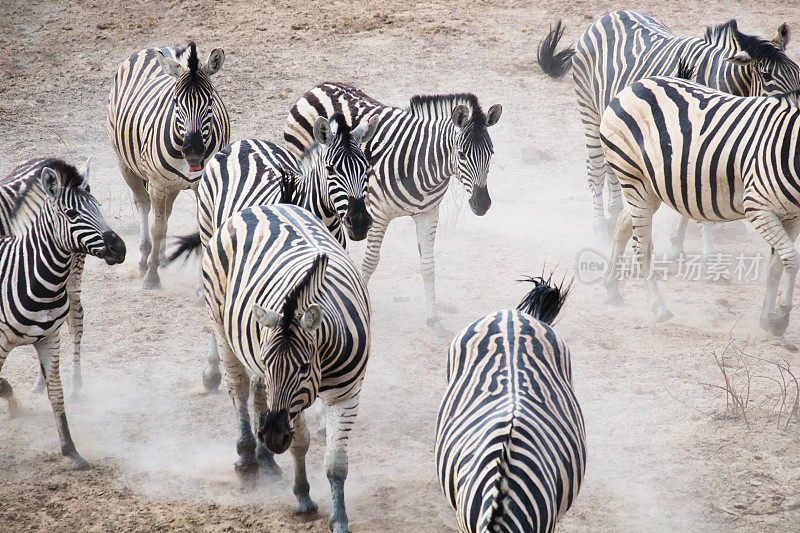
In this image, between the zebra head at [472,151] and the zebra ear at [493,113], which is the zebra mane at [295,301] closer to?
the zebra head at [472,151]

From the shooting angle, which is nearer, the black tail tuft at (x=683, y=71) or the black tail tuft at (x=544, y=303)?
the black tail tuft at (x=544, y=303)

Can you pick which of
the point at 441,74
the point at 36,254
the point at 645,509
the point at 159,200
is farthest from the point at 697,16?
the point at 36,254

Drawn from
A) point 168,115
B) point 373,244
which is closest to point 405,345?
point 373,244

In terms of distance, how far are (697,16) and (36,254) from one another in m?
13.0

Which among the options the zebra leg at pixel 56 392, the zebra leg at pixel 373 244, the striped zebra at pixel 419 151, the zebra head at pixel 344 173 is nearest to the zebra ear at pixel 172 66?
the striped zebra at pixel 419 151

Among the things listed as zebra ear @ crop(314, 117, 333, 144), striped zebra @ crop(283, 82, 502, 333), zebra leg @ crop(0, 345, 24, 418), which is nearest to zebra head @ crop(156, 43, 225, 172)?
striped zebra @ crop(283, 82, 502, 333)

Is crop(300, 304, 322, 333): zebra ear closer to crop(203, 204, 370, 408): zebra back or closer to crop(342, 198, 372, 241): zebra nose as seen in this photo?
crop(203, 204, 370, 408): zebra back

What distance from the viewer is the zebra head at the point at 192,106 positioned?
7.45 metres

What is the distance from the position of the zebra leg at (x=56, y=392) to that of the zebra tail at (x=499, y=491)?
3505 mm

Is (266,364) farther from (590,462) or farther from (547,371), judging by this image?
(590,462)

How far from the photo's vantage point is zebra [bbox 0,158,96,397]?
556 centimetres

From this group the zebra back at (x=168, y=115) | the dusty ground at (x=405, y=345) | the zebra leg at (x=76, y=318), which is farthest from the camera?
the zebra back at (x=168, y=115)

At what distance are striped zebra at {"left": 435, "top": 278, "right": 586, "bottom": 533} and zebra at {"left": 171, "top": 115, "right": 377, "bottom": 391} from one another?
1.86 m

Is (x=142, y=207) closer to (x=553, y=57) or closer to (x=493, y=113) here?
(x=493, y=113)
